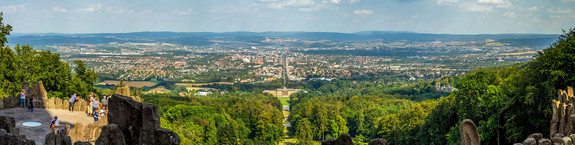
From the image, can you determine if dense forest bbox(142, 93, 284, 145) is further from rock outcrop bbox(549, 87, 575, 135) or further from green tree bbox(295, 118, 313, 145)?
rock outcrop bbox(549, 87, 575, 135)

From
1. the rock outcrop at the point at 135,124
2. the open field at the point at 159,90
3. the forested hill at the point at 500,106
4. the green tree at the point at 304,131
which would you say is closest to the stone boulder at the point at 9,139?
the rock outcrop at the point at 135,124

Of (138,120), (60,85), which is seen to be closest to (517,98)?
(138,120)

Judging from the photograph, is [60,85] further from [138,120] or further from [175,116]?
[138,120]

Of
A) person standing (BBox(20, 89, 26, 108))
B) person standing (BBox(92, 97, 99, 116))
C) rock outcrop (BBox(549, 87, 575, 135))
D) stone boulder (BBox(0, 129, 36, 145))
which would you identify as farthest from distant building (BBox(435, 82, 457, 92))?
stone boulder (BBox(0, 129, 36, 145))

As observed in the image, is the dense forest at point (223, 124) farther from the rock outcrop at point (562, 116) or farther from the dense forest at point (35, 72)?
the rock outcrop at point (562, 116)

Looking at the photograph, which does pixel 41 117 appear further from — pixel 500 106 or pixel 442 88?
pixel 442 88
